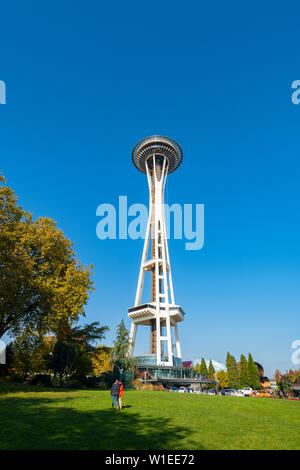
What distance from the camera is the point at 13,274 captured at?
20.4 m

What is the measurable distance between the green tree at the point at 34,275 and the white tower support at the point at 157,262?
47672mm

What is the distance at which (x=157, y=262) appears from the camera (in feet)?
255

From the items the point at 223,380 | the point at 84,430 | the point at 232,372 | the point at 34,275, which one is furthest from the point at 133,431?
the point at 223,380

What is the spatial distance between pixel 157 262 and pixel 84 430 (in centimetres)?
6948

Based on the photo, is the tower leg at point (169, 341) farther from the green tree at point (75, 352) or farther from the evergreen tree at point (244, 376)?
the green tree at point (75, 352)

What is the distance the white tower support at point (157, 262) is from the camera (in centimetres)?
7200

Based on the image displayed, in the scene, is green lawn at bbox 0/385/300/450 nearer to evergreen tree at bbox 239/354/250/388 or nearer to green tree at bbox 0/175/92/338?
green tree at bbox 0/175/92/338

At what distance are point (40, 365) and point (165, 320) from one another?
48574 mm

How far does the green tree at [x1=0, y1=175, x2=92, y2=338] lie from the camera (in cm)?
2123

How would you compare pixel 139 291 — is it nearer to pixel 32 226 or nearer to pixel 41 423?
pixel 32 226

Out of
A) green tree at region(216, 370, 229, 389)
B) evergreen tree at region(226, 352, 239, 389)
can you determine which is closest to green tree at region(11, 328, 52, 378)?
evergreen tree at region(226, 352, 239, 389)
